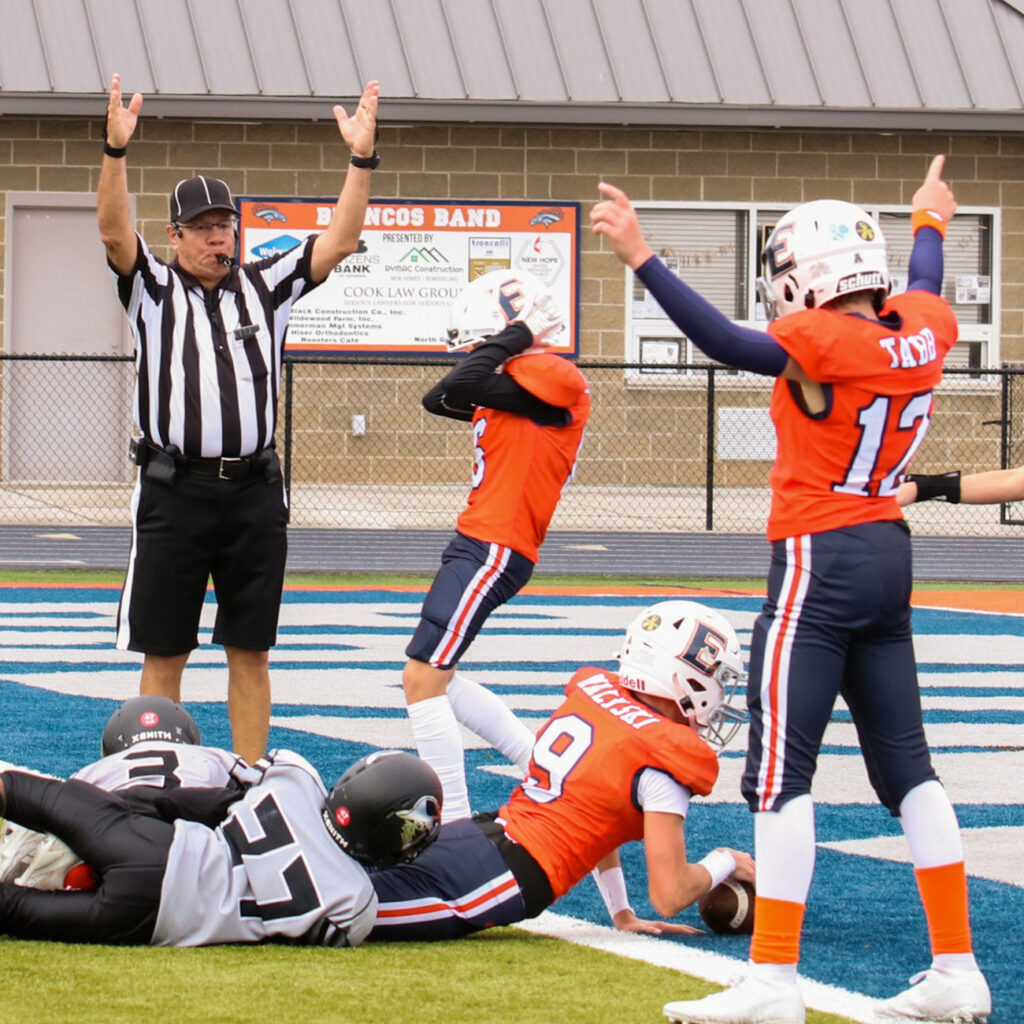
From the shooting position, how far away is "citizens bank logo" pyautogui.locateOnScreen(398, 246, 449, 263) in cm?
1873

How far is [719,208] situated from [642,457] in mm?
2527

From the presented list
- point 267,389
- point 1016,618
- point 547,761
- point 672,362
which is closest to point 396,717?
point 267,389

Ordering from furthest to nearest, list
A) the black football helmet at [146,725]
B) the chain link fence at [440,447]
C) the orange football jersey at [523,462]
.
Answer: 1. the chain link fence at [440,447]
2. the orange football jersey at [523,462]
3. the black football helmet at [146,725]

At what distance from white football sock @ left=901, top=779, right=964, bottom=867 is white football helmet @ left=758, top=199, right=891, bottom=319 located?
3.40ft

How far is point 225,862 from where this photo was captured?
433 cm

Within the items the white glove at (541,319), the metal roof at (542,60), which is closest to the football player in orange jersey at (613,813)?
the white glove at (541,319)

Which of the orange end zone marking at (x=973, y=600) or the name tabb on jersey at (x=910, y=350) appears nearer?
the name tabb on jersey at (x=910, y=350)

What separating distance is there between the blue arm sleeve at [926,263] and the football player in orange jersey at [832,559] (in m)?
0.27

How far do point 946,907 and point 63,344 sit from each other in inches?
615

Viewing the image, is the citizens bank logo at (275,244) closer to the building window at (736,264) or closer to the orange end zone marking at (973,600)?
the building window at (736,264)

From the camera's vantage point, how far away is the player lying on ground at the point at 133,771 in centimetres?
438

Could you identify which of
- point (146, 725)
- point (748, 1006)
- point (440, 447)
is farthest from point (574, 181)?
point (748, 1006)

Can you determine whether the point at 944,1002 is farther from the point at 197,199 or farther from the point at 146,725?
the point at 197,199

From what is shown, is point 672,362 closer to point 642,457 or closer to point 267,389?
point 642,457
